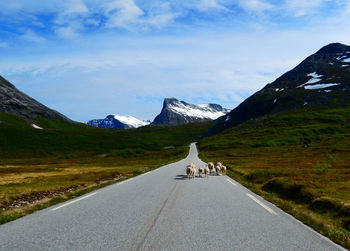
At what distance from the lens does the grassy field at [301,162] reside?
13652mm

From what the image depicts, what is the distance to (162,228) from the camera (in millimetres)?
9867

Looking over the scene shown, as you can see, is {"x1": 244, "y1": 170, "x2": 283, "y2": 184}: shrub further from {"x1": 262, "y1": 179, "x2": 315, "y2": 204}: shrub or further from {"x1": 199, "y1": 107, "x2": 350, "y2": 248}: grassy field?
{"x1": 262, "y1": 179, "x2": 315, "y2": 204}: shrub

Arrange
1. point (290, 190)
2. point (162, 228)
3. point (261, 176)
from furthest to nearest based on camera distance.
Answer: point (261, 176) → point (290, 190) → point (162, 228)

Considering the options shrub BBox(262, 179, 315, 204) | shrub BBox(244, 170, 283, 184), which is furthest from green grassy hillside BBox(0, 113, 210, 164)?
shrub BBox(262, 179, 315, 204)

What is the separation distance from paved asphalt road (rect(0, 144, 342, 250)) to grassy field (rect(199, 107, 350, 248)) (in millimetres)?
1254

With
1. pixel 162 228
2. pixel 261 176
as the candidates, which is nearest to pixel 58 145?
pixel 261 176

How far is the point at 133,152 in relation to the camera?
13375 centimetres

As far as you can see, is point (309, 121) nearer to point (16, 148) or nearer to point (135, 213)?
point (16, 148)

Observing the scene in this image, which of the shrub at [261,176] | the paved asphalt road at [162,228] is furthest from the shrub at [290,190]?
the shrub at [261,176]

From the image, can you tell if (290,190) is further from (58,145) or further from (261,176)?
(58,145)

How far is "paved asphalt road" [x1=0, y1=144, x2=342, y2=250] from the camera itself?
812 centimetres

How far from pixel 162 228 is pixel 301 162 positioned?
51.7 m

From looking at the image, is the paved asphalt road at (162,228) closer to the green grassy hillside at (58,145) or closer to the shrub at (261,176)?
the shrub at (261,176)

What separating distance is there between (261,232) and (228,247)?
1966 mm
